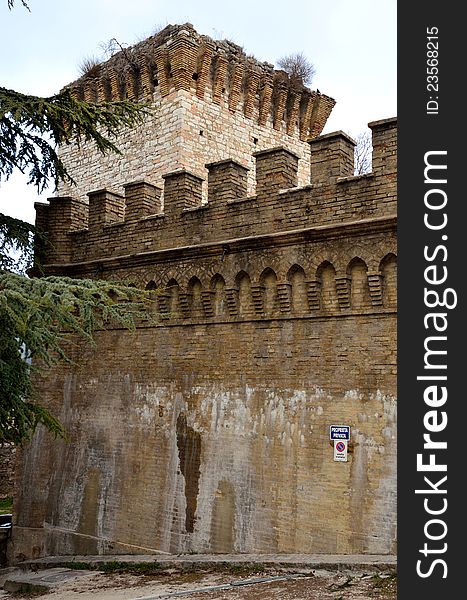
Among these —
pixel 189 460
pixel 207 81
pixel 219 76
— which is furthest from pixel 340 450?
pixel 219 76

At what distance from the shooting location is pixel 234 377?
9.80 meters

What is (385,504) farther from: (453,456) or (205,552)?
(453,456)

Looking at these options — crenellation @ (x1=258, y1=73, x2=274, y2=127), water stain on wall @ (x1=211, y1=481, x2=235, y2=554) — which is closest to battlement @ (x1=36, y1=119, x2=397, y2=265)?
crenellation @ (x1=258, y1=73, x2=274, y2=127)

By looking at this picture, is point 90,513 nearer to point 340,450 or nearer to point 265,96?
point 340,450

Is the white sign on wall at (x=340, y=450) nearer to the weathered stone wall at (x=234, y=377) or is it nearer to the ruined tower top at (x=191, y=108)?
the weathered stone wall at (x=234, y=377)

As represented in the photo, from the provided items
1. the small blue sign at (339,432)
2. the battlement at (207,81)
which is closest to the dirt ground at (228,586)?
the small blue sign at (339,432)

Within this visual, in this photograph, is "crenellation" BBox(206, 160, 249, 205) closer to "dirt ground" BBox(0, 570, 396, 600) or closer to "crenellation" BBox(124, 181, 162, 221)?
"crenellation" BBox(124, 181, 162, 221)

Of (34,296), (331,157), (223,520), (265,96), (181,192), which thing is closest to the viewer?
(34,296)

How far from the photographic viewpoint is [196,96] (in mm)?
12797

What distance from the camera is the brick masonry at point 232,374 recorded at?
28.3ft

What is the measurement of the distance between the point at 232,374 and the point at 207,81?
613 cm

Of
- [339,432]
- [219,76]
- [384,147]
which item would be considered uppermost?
[219,76]

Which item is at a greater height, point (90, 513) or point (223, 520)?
point (223, 520)

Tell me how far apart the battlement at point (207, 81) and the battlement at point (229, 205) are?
79.9 inches
